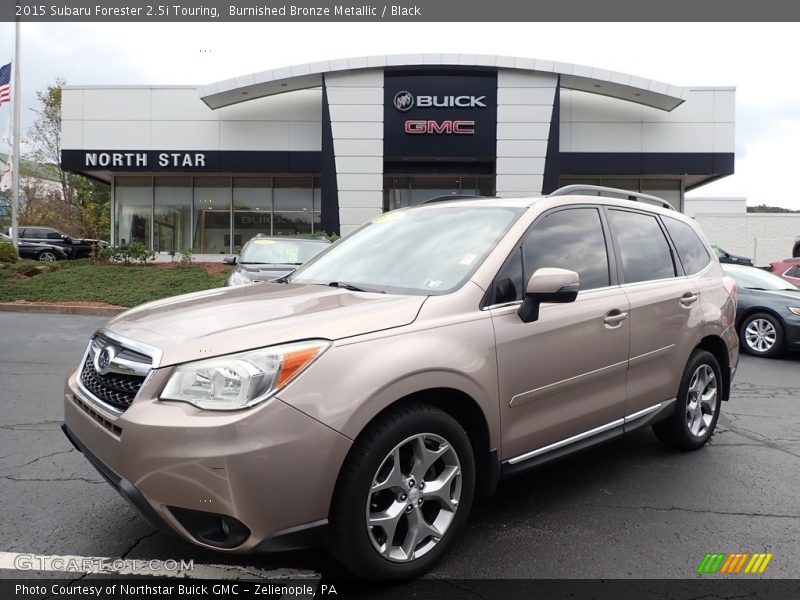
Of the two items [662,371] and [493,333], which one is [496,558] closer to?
[493,333]

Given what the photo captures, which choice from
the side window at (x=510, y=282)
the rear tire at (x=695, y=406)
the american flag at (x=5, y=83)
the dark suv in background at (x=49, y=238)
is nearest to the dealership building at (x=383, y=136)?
the american flag at (x=5, y=83)

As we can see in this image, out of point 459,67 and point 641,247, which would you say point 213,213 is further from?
point 641,247

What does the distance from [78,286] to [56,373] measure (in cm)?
930

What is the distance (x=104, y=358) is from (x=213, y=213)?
22.4m

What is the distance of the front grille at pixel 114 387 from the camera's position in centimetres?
241

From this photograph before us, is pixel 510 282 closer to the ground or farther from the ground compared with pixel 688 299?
farther from the ground

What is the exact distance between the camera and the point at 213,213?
23844 mm

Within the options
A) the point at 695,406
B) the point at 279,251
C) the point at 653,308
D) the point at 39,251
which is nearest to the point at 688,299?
the point at 653,308

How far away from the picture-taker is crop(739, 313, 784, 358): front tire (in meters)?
8.90

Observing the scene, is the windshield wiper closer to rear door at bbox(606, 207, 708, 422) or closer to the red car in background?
rear door at bbox(606, 207, 708, 422)

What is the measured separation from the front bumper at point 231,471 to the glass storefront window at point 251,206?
2194 centimetres

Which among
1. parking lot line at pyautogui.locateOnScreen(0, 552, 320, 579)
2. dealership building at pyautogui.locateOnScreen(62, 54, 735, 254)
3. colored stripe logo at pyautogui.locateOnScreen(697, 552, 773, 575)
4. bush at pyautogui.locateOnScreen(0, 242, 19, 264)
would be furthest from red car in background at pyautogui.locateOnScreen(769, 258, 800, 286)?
bush at pyautogui.locateOnScreen(0, 242, 19, 264)

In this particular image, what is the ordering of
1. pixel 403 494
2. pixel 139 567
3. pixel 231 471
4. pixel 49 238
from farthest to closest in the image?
pixel 49 238
pixel 139 567
pixel 403 494
pixel 231 471

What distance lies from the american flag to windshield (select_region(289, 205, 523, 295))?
21.4m
